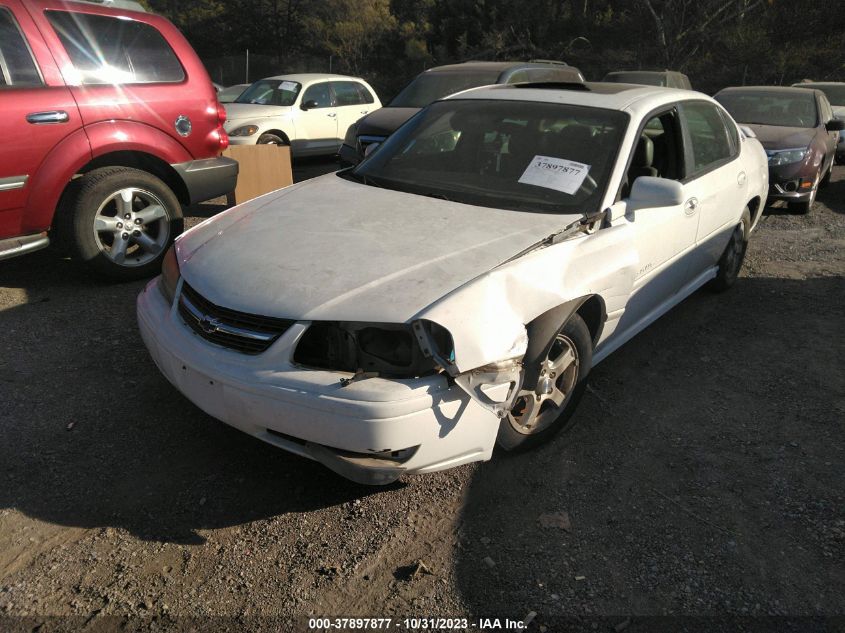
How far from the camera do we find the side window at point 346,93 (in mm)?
11203

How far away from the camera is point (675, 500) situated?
2.86m

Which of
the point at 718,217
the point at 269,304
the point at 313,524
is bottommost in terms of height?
the point at 313,524

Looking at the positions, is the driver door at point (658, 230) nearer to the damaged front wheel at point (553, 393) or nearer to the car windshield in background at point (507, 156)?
the car windshield in background at point (507, 156)

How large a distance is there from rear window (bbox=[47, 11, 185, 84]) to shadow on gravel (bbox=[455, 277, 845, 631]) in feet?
12.8

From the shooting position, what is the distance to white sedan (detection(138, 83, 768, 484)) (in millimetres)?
2424

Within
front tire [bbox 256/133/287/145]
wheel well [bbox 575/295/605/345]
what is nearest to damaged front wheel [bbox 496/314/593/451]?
wheel well [bbox 575/295/605/345]

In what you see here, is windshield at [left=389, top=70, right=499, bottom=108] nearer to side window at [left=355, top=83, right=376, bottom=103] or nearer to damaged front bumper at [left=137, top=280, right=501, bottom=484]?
side window at [left=355, top=83, right=376, bottom=103]

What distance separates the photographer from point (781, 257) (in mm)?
6461

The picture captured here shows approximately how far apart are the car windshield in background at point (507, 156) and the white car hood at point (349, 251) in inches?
6.5

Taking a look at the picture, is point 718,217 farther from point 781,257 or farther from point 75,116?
point 75,116

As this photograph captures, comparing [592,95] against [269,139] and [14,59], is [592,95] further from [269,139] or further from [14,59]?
[269,139]

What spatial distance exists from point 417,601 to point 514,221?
1.70 metres

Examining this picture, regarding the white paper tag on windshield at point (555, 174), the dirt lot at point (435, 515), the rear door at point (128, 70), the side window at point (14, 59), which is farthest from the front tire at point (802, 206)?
the side window at point (14, 59)

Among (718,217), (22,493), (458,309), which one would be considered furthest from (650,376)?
(22,493)
